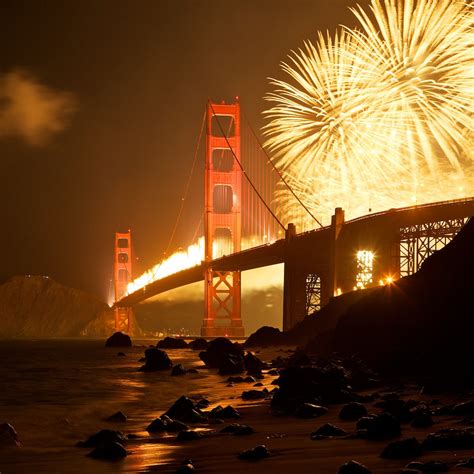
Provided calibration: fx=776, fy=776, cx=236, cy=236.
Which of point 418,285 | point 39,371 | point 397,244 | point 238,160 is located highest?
point 238,160

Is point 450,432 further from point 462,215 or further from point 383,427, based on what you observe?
point 462,215

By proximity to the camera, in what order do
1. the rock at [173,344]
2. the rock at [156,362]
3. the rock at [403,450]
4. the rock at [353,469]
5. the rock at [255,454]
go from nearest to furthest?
the rock at [353,469] < the rock at [403,450] < the rock at [255,454] < the rock at [156,362] < the rock at [173,344]

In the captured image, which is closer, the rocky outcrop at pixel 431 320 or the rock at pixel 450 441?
the rock at pixel 450 441

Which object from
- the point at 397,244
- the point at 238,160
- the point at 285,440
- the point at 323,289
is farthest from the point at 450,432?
the point at 238,160

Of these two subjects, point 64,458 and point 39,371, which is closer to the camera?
point 64,458

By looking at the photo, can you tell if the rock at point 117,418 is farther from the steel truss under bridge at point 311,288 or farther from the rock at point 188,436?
the steel truss under bridge at point 311,288

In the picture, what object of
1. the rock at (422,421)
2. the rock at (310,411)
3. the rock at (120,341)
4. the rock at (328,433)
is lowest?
the rock at (120,341)

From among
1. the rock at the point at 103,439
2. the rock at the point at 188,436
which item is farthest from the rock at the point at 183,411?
the rock at the point at 103,439
